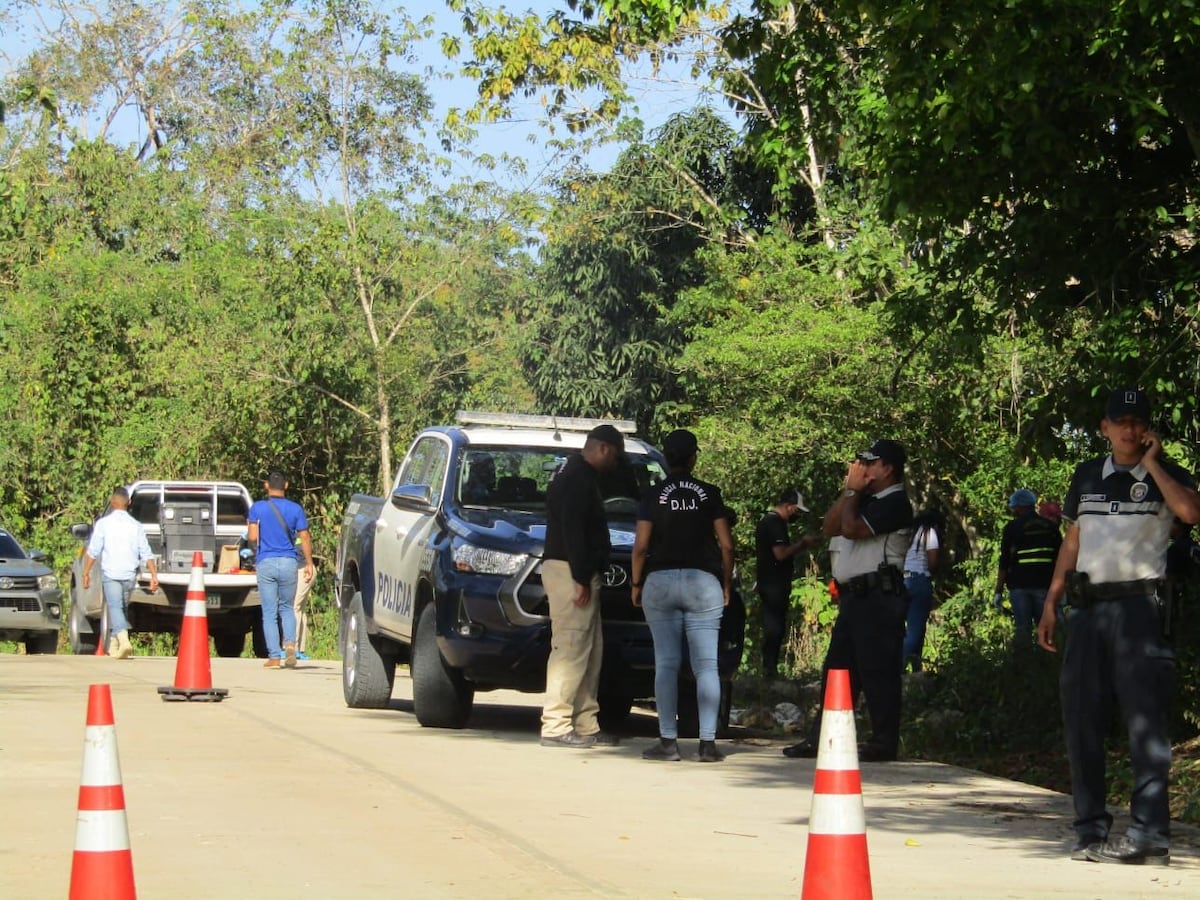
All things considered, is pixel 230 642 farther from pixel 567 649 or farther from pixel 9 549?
pixel 567 649

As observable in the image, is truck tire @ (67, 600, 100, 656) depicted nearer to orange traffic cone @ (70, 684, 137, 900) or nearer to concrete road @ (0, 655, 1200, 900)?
concrete road @ (0, 655, 1200, 900)

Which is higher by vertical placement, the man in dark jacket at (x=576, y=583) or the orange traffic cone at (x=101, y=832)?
the man in dark jacket at (x=576, y=583)

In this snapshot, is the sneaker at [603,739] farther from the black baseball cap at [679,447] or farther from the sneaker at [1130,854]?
the sneaker at [1130,854]

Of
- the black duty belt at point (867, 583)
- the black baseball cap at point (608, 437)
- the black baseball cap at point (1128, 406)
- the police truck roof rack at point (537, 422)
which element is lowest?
the black duty belt at point (867, 583)

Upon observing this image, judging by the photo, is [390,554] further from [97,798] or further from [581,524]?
[97,798]

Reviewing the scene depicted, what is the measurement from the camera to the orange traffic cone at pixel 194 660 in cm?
1411

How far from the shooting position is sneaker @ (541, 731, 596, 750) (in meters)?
11.7

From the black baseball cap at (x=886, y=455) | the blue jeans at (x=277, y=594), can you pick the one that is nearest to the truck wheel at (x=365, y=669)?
the black baseball cap at (x=886, y=455)

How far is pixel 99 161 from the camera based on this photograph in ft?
139

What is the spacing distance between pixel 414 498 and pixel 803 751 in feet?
9.99

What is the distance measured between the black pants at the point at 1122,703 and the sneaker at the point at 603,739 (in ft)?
14.1

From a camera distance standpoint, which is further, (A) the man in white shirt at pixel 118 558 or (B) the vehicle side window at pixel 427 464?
(A) the man in white shirt at pixel 118 558

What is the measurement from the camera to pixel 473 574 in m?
12.0

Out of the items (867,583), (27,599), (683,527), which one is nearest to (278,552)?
(27,599)
